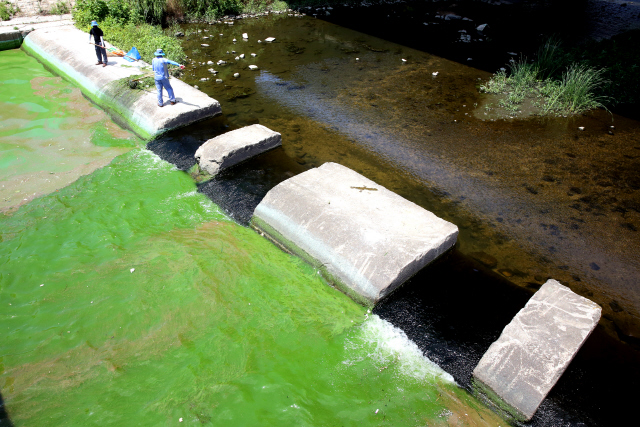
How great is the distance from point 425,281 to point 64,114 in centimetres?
682

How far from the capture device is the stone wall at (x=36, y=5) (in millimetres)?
11220

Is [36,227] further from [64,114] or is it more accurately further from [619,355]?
[619,355]

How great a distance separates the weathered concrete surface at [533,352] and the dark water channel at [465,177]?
16 cm

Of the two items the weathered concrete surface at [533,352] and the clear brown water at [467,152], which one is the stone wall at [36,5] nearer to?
the clear brown water at [467,152]

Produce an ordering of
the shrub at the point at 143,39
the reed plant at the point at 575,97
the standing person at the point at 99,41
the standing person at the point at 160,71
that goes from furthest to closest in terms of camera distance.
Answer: the shrub at the point at 143,39
the standing person at the point at 99,41
the reed plant at the point at 575,97
the standing person at the point at 160,71

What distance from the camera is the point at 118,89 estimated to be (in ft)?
23.7

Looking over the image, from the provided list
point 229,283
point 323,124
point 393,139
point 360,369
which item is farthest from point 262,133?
point 360,369

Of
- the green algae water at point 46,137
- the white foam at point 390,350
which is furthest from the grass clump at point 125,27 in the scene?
the white foam at point 390,350

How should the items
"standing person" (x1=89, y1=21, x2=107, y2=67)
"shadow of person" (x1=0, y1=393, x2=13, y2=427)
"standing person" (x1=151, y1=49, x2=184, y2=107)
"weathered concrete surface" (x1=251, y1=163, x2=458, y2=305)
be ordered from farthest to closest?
"standing person" (x1=89, y1=21, x2=107, y2=67) → "standing person" (x1=151, y1=49, x2=184, y2=107) → "weathered concrete surface" (x1=251, y1=163, x2=458, y2=305) → "shadow of person" (x1=0, y1=393, x2=13, y2=427)

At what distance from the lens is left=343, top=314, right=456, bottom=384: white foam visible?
10.4ft

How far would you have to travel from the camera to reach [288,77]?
8609 mm

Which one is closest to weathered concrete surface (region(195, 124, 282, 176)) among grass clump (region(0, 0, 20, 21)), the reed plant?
the reed plant

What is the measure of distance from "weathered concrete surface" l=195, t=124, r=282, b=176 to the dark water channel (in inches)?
5.4

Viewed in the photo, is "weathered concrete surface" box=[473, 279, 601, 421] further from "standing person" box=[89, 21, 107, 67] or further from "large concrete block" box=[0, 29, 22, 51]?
"large concrete block" box=[0, 29, 22, 51]
